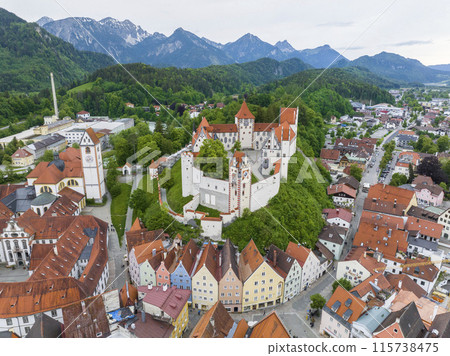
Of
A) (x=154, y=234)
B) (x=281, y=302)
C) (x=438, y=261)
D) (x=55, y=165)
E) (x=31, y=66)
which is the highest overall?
(x=31, y=66)

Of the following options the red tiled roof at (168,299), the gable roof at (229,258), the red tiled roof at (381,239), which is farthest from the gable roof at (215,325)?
the red tiled roof at (381,239)

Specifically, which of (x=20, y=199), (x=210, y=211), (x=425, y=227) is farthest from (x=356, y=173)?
(x=20, y=199)

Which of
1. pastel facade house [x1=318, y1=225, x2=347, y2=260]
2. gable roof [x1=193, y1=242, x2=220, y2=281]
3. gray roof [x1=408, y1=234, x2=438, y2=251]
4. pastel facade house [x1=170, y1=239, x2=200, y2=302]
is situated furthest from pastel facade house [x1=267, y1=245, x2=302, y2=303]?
gray roof [x1=408, y1=234, x2=438, y2=251]

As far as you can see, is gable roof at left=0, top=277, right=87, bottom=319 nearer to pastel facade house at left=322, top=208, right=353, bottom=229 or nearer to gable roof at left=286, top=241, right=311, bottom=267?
gable roof at left=286, top=241, right=311, bottom=267

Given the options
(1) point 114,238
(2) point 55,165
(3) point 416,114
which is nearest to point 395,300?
(1) point 114,238

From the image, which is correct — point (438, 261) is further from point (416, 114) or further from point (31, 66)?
point (31, 66)

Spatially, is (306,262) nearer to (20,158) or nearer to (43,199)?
(43,199)
